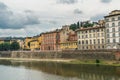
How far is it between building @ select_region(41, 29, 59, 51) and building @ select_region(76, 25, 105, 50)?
22.2 meters

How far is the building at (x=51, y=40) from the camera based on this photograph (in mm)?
138250

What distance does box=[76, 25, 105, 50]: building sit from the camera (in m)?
106

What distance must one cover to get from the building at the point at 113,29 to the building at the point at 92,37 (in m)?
4.21

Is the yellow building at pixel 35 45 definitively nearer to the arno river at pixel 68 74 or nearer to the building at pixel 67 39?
the building at pixel 67 39

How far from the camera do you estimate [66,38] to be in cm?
13838

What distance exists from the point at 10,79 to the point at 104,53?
3919 cm

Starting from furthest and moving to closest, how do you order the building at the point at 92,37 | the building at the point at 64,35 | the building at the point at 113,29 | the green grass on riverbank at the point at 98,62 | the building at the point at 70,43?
the building at the point at 64,35 → the building at the point at 70,43 → the building at the point at 92,37 → the building at the point at 113,29 → the green grass on riverbank at the point at 98,62

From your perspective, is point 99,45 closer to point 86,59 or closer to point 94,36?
point 94,36

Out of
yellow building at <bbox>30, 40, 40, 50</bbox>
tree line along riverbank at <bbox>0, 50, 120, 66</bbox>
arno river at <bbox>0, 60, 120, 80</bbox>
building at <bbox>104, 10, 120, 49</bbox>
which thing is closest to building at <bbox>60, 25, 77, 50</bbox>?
tree line along riverbank at <bbox>0, 50, 120, 66</bbox>

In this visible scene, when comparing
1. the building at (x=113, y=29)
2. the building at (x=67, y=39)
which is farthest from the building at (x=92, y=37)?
the building at (x=67, y=39)

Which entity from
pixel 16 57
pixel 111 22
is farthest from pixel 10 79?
pixel 16 57

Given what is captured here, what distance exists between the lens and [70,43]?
127 m

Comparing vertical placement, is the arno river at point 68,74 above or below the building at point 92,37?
below

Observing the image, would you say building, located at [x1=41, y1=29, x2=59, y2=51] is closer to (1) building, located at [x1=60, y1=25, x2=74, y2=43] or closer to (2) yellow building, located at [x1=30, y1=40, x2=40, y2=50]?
Result: (1) building, located at [x1=60, y1=25, x2=74, y2=43]
